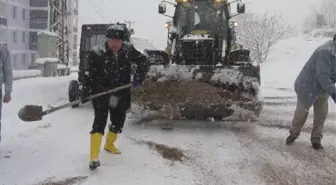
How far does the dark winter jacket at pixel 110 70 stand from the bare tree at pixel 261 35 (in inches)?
979

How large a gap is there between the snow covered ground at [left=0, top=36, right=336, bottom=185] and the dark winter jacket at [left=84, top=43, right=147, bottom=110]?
857mm

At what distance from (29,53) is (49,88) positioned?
118 ft

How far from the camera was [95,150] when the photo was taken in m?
4.59

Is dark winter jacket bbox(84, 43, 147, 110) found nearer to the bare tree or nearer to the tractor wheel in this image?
the tractor wheel

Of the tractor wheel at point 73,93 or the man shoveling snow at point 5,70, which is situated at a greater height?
the man shoveling snow at point 5,70

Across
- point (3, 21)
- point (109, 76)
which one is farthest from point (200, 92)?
point (3, 21)

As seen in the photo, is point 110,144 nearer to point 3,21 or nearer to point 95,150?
point 95,150

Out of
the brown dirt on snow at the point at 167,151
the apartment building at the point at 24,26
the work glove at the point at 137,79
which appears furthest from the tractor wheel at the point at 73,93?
the apartment building at the point at 24,26

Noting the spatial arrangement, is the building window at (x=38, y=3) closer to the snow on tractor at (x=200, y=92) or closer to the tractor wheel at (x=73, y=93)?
the tractor wheel at (x=73, y=93)

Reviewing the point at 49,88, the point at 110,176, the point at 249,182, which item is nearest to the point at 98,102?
the point at 110,176

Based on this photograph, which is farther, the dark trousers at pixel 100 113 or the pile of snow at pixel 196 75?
the pile of snow at pixel 196 75

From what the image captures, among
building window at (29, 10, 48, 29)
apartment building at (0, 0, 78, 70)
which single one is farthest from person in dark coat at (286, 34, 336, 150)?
building window at (29, 10, 48, 29)

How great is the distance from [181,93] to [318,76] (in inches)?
91.3

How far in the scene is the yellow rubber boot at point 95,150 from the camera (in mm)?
4465
